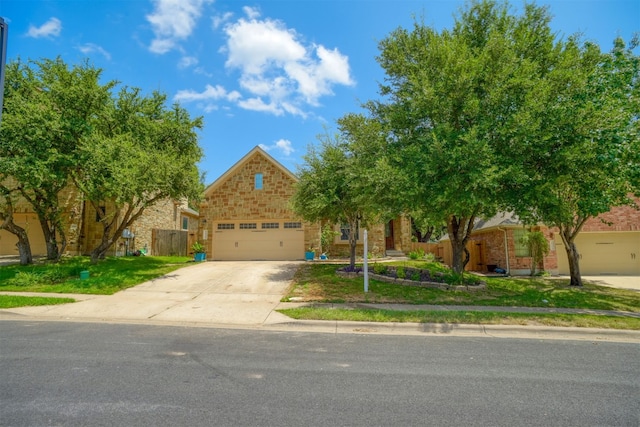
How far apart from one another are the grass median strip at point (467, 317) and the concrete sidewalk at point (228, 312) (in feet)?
0.86

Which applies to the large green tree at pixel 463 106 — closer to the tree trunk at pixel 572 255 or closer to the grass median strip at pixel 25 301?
the tree trunk at pixel 572 255

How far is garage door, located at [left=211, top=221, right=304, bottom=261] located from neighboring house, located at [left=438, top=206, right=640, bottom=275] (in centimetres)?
1140

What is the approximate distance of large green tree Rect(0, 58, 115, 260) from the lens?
45.6 ft

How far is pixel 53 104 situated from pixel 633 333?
68.4 ft

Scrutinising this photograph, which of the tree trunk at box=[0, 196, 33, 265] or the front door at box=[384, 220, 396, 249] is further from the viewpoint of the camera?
the front door at box=[384, 220, 396, 249]

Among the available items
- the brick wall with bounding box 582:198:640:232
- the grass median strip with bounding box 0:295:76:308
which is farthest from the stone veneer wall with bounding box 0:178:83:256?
the brick wall with bounding box 582:198:640:232

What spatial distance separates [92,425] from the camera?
3.51m

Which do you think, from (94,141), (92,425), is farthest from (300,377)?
(94,141)

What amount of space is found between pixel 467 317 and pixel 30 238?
24260mm

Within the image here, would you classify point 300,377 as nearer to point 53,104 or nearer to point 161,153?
point 161,153

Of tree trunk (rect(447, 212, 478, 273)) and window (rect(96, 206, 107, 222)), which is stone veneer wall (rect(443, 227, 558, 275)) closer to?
tree trunk (rect(447, 212, 478, 273))

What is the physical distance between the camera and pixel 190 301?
420 inches

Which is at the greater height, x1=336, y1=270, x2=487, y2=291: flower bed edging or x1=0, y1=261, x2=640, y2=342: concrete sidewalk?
x1=336, y1=270, x2=487, y2=291: flower bed edging

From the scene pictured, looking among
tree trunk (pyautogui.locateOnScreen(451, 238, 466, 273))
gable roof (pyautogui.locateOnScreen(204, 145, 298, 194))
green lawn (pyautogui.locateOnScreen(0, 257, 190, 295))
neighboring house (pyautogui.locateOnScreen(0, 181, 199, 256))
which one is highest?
gable roof (pyautogui.locateOnScreen(204, 145, 298, 194))
